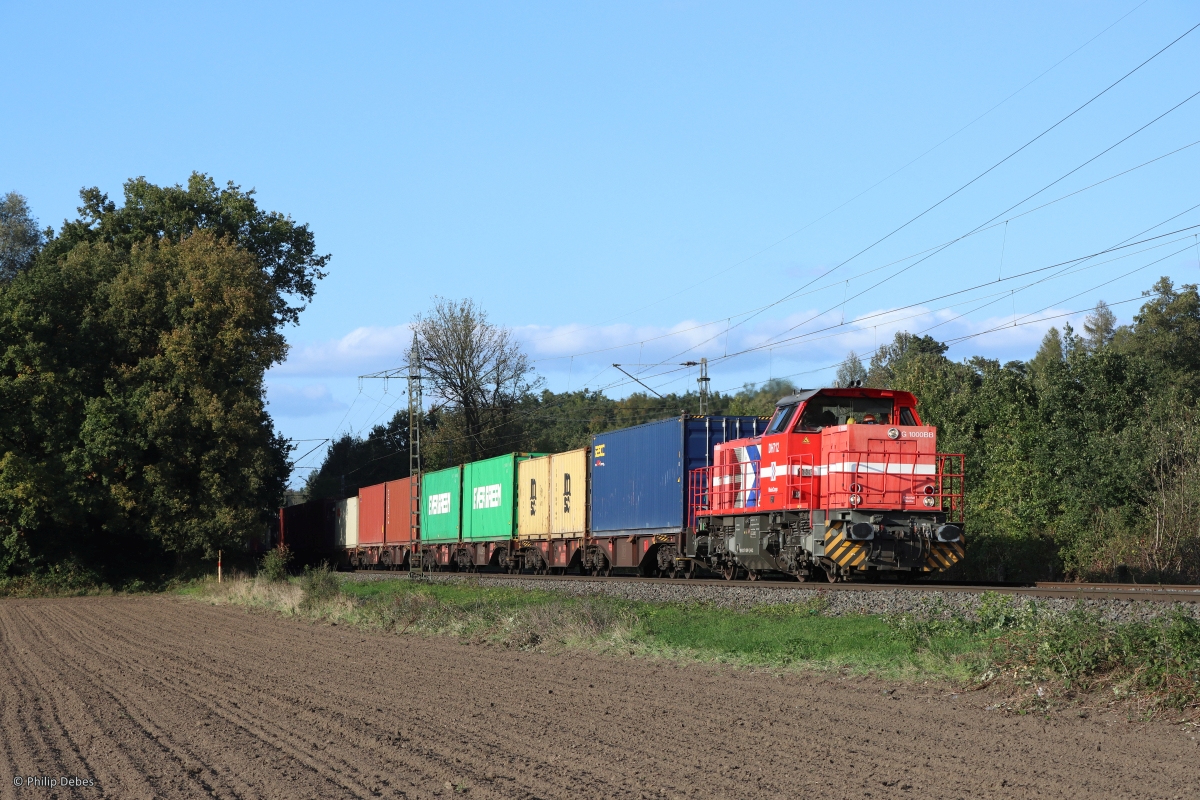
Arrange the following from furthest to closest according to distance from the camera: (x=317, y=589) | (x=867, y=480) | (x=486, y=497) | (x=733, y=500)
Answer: (x=486, y=497) < (x=317, y=589) < (x=733, y=500) < (x=867, y=480)

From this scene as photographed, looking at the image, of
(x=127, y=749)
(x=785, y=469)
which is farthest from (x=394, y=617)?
(x=127, y=749)

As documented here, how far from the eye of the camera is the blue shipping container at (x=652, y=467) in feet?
80.1

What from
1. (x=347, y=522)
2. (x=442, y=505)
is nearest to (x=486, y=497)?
(x=442, y=505)

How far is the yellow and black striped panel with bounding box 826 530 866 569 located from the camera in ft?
59.6

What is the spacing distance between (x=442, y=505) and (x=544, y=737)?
105 ft

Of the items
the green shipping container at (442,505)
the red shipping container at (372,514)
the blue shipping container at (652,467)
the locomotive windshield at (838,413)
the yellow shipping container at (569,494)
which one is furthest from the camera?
the red shipping container at (372,514)

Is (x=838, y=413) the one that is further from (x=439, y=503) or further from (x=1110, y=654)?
(x=439, y=503)

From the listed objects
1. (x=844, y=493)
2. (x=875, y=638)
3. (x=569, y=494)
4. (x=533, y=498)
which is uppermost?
(x=844, y=493)

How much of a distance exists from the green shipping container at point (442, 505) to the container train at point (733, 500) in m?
0.11

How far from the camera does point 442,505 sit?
40250 mm

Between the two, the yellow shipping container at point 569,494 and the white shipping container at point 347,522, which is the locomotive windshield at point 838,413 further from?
the white shipping container at point 347,522

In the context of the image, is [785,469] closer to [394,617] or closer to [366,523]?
[394,617]

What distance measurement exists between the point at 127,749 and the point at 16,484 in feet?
92.1

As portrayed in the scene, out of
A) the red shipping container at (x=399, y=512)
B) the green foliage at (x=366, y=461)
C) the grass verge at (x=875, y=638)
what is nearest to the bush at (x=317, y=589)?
the grass verge at (x=875, y=638)
